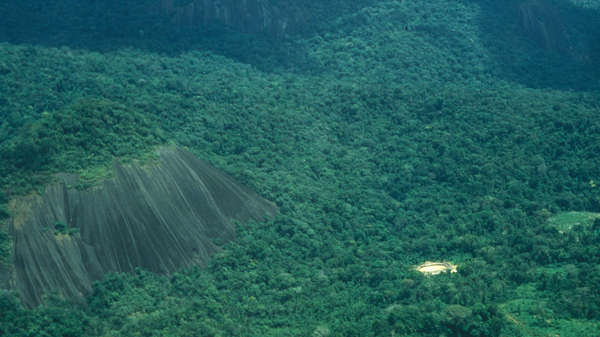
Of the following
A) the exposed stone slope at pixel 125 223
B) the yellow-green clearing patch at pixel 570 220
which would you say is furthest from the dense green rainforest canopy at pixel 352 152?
the exposed stone slope at pixel 125 223

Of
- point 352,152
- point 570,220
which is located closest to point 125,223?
point 352,152

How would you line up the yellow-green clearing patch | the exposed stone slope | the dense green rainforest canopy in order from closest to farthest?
the dense green rainforest canopy → the exposed stone slope → the yellow-green clearing patch

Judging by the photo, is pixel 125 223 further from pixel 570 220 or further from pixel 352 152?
pixel 570 220

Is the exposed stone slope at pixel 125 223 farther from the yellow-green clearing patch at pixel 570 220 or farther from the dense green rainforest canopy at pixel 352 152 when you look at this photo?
the yellow-green clearing patch at pixel 570 220

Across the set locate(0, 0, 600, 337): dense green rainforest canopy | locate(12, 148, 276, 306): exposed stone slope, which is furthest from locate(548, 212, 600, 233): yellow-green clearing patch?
locate(12, 148, 276, 306): exposed stone slope

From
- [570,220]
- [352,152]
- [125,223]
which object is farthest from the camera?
[352,152]

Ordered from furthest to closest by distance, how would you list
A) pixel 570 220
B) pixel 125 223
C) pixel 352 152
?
1. pixel 352 152
2. pixel 570 220
3. pixel 125 223

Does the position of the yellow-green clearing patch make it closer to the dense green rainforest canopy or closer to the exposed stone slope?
the dense green rainforest canopy

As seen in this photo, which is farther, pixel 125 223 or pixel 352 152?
pixel 352 152

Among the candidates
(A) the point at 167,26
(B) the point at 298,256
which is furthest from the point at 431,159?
(A) the point at 167,26
